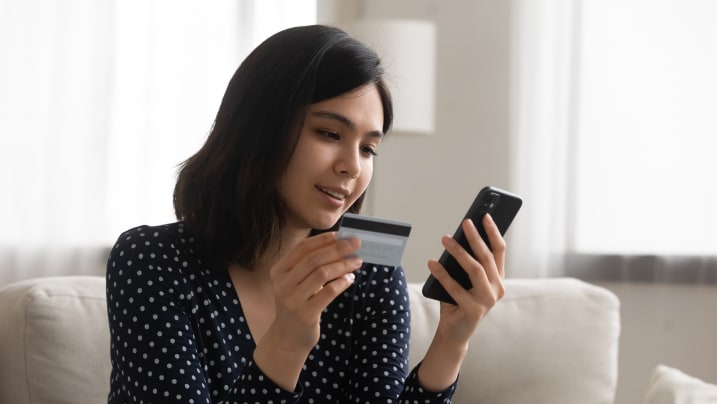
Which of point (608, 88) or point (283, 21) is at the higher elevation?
point (283, 21)

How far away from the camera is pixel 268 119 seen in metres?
1.33

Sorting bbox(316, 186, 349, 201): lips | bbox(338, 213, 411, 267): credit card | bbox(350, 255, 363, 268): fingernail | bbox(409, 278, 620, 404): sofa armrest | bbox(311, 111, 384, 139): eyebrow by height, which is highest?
bbox(311, 111, 384, 139): eyebrow

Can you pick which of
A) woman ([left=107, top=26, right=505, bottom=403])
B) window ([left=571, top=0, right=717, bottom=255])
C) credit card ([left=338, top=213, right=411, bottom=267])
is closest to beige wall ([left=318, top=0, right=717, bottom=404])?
window ([left=571, top=0, right=717, bottom=255])

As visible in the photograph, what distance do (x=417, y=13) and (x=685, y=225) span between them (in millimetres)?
Answer: 1195

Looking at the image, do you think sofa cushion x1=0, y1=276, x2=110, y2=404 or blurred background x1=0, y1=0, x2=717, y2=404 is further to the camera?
blurred background x1=0, y1=0, x2=717, y2=404

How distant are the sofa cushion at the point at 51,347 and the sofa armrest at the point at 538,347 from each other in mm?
553

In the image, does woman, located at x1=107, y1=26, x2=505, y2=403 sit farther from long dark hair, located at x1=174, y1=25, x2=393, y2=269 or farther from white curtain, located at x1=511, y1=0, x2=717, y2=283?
white curtain, located at x1=511, y1=0, x2=717, y2=283

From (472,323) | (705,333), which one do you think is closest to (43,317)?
(472,323)

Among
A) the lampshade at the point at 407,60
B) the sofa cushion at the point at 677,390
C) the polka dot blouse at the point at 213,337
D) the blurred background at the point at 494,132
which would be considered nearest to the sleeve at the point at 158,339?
the polka dot blouse at the point at 213,337

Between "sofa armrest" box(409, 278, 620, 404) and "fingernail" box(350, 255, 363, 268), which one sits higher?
"fingernail" box(350, 255, 363, 268)

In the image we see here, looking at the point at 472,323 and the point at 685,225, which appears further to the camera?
the point at 685,225

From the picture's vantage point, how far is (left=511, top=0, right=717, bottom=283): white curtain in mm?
3086

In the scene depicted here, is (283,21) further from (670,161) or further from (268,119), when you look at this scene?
(268,119)

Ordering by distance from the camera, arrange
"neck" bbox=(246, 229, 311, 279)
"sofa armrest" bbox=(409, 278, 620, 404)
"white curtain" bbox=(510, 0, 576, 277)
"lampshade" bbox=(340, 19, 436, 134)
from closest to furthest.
→ "neck" bbox=(246, 229, 311, 279)
"sofa armrest" bbox=(409, 278, 620, 404)
"lampshade" bbox=(340, 19, 436, 134)
"white curtain" bbox=(510, 0, 576, 277)
